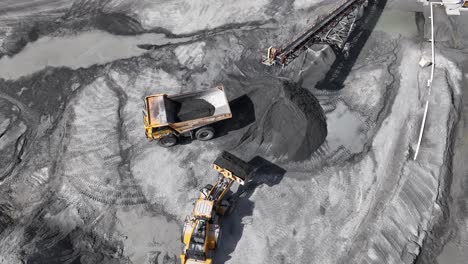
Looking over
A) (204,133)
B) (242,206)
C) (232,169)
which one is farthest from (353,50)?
(242,206)

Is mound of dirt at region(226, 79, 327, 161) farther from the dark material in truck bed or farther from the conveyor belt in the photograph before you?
the dark material in truck bed

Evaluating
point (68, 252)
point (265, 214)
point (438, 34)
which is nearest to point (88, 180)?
point (68, 252)

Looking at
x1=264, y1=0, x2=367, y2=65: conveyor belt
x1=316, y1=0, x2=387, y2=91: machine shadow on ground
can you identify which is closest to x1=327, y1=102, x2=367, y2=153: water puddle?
x1=316, y1=0, x2=387, y2=91: machine shadow on ground

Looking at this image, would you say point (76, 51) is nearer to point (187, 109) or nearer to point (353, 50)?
point (187, 109)

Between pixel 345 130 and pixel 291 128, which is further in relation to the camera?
pixel 345 130

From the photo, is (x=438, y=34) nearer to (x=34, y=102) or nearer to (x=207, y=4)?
(x=207, y=4)

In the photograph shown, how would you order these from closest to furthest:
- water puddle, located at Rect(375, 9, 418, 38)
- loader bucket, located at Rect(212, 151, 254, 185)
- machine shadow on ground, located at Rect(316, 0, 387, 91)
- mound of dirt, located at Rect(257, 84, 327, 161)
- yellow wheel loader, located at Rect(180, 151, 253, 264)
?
yellow wheel loader, located at Rect(180, 151, 253, 264)
loader bucket, located at Rect(212, 151, 254, 185)
mound of dirt, located at Rect(257, 84, 327, 161)
machine shadow on ground, located at Rect(316, 0, 387, 91)
water puddle, located at Rect(375, 9, 418, 38)
